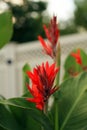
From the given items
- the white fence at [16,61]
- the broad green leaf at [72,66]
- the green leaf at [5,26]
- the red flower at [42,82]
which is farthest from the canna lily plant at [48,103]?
the white fence at [16,61]

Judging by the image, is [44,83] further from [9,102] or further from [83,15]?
[83,15]

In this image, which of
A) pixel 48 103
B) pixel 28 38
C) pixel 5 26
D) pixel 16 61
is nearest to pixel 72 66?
pixel 5 26

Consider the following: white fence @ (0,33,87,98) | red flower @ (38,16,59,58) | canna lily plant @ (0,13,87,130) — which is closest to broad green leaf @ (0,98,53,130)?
canna lily plant @ (0,13,87,130)

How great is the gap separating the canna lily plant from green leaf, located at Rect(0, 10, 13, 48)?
12cm

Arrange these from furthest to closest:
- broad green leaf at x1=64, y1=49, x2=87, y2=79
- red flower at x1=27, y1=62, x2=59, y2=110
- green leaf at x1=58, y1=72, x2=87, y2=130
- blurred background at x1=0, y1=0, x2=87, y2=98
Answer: blurred background at x1=0, y1=0, x2=87, y2=98 → broad green leaf at x1=64, y1=49, x2=87, y2=79 → green leaf at x1=58, y1=72, x2=87, y2=130 → red flower at x1=27, y1=62, x2=59, y2=110

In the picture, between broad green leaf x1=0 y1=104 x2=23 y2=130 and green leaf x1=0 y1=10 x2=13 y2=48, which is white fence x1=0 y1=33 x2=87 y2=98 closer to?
green leaf x1=0 y1=10 x2=13 y2=48

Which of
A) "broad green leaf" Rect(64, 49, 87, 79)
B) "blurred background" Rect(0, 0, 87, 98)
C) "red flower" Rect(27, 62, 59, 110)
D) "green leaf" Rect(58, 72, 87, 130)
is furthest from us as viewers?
"blurred background" Rect(0, 0, 87, 98)

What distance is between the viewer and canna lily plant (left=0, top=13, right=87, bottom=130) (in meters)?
1.00

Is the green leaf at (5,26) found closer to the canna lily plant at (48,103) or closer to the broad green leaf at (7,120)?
the canna lily plant at (48,103)

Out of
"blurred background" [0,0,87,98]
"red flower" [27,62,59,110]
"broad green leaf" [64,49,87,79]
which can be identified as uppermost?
"red flower" [27,62,59,110]

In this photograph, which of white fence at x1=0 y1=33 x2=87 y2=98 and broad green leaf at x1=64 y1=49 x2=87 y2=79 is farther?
white fence at x1=0 y1=33 x2=87 y2=98

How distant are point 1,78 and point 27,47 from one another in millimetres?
686

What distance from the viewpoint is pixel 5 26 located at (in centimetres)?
123

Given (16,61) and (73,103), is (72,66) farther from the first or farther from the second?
(16,61)
